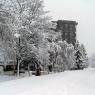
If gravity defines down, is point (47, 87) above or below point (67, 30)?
below

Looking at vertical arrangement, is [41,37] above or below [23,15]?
below

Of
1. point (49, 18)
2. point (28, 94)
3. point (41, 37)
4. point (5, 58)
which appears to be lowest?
point (28, 94)

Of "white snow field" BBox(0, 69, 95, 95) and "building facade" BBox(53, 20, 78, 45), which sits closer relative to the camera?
"white snow field" BBox(0, 69, 95, 95)

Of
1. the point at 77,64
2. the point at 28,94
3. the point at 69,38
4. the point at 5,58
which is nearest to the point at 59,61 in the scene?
the point at 77,64

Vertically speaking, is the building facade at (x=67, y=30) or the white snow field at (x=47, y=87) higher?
the building facade at (x=67, y=30)

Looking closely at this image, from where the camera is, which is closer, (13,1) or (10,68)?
(13,1)

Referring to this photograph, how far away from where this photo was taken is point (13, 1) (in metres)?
41.3

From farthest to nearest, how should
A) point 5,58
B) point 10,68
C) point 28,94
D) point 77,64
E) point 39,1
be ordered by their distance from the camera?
point 77,64, point 10,68, point 39,1, point 5,58, point 28,94

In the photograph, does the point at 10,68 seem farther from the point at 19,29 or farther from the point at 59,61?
the point at 59,61

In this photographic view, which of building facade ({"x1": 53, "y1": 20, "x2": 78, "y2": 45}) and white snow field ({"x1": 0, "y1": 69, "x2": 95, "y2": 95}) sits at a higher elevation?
building facade ({"x1": 53, "y1": 20, "x2": 78, "y2": 45})

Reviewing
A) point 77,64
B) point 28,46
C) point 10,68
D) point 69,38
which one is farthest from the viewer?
point 69,38

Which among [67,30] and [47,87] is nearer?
[47,87]

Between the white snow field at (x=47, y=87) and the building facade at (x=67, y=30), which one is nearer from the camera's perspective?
the white snow field at (x=47, y=87)

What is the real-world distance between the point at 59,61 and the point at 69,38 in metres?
91.1
